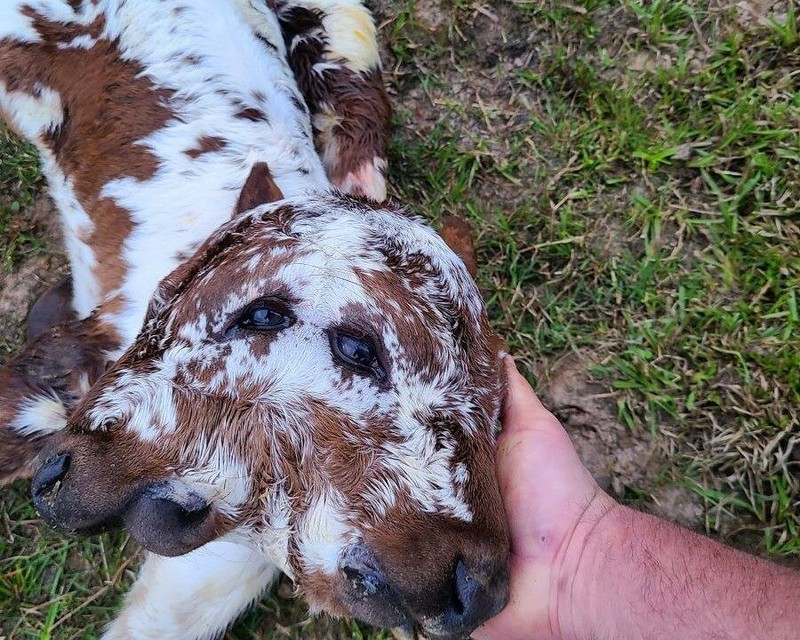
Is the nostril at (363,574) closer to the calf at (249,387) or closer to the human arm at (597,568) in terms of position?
the calf at (249,387)

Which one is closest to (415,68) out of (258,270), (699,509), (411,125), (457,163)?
(411,125)

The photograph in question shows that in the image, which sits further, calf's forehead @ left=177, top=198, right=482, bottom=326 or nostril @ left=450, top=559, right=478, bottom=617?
calf's forehead @ left=177, top=198, right=482, bottom=326

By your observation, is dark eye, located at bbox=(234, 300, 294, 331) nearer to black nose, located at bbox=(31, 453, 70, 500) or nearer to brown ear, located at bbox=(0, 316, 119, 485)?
black nose, located at bbox=(31, 453, 70, 500)

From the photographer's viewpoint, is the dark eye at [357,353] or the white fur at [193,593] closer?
the dark eye at [357,353]

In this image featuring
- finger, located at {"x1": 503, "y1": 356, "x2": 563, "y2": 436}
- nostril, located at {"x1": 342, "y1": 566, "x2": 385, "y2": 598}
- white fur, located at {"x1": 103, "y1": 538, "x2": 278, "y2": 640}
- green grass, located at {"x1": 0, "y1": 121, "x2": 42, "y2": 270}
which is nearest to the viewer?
nostril, located at {"x1": 342, "y1": 566, "x2": 385, "y2": 598}

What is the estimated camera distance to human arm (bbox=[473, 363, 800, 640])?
2.54 meters

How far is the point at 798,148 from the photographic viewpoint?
4.04 meters

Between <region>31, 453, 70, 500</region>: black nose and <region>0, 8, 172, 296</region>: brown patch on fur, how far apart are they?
1398 mm

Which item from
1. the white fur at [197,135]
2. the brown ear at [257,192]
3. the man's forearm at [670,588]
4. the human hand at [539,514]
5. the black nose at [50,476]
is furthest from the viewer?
the white fur at [197,135]

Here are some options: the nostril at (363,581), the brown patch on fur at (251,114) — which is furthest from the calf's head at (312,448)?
the brown patch on fur at (251,114)

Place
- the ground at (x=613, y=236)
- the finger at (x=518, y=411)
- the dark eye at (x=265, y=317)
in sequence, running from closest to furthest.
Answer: the dark eye at (x=265, y=317) < the finger at (x=518, y=411) < the ground at (x=613, y=236)

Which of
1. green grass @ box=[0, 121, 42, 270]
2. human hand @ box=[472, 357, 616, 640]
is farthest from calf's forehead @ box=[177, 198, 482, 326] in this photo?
green grass @ box=[0, 121, 42, 270]

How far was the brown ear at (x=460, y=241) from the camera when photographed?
10.1ft

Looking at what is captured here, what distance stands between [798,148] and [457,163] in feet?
6.07
